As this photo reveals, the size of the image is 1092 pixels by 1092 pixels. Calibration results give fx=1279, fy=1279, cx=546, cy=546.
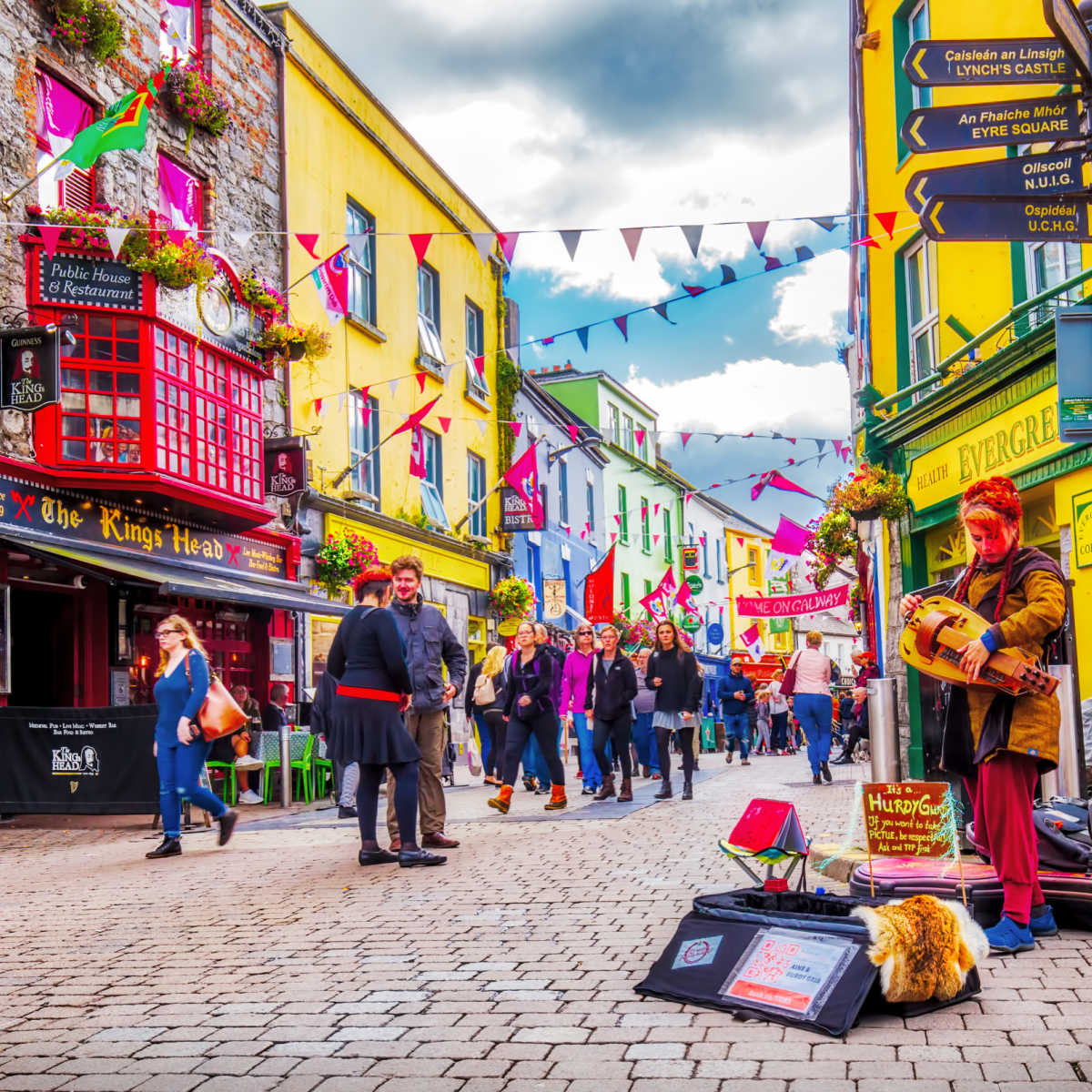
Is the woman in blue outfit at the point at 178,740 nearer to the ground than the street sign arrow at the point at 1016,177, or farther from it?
nearer to the ground

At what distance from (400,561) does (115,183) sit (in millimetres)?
8705

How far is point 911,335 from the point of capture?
15.4 meters

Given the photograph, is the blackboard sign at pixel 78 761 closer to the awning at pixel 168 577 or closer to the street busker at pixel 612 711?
the awning at pixel 168 577

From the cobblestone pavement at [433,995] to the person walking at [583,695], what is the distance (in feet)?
18.4

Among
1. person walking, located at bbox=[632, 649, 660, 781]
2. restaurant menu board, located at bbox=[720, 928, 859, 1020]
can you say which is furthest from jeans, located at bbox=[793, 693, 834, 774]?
restaurant menu board, located at bbox=[720, 928, 859, 1020]

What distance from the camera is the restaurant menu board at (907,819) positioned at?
17.6 ft

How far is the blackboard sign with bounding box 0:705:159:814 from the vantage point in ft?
36.9

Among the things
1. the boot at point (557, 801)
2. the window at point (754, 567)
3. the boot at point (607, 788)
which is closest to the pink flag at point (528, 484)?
the boot at point (607, 788)

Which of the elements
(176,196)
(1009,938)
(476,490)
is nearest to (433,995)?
(1009,938)

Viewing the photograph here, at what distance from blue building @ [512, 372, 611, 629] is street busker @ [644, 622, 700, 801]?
52.9 feet

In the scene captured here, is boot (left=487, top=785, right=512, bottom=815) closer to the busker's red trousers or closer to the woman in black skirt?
the woman in black skirt

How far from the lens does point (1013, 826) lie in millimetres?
5066

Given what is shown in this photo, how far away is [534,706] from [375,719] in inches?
143

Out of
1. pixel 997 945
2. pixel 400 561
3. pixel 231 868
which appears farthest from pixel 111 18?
pixel 997 945
